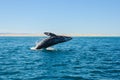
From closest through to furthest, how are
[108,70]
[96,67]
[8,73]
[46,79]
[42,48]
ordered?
1. [46,79]
2. [8,73]
3. [108,70]
4. [96,67]
5. [42,48]

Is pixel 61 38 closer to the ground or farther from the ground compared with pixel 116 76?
farther from the ground

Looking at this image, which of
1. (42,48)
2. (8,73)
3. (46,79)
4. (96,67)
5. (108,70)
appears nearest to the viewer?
(46,79)

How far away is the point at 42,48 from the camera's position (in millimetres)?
48094

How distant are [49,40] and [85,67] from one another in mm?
16604

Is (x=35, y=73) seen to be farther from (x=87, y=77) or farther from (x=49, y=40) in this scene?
(x=49, y=40)

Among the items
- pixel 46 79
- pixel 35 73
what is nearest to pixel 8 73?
pixel 35 73

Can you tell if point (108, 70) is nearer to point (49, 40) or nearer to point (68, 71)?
point (68, 71)

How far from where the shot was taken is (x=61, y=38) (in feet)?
149

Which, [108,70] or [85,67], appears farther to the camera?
[85,67]

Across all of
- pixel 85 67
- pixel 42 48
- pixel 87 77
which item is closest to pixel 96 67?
pixel 85 67

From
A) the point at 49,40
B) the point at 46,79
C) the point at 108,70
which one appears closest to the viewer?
the point at 46,79

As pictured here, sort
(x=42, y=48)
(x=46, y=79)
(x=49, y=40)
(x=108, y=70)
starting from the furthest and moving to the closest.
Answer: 1. (x=42, y=48)
2. (x=49, y=40)
3. (x=108, y=70)
4. (x=46, y=79)

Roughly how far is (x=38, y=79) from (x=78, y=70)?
16.6 feet

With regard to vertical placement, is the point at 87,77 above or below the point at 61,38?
below
